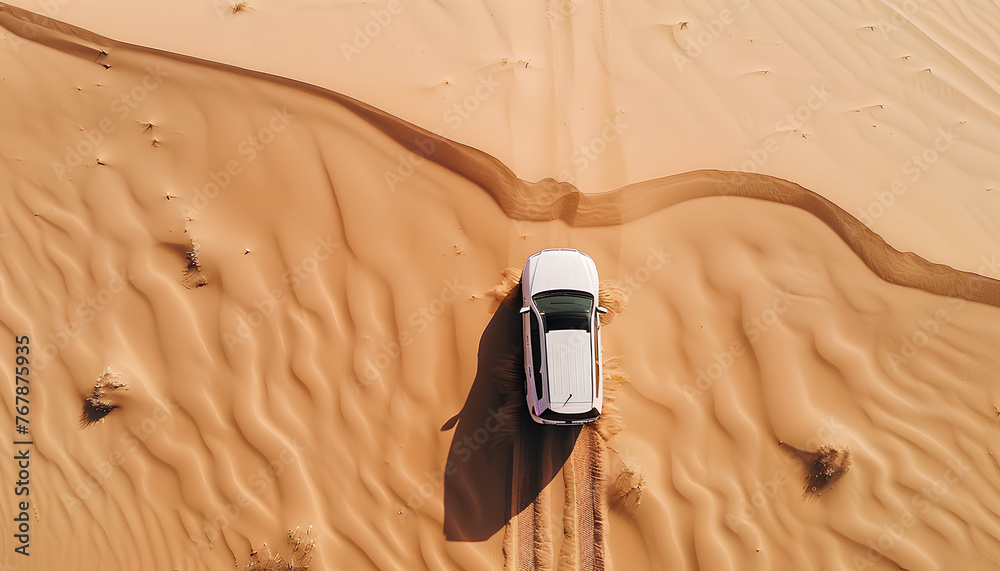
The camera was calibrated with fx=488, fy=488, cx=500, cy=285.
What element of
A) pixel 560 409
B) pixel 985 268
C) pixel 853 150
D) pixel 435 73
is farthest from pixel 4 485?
pixel 985 268

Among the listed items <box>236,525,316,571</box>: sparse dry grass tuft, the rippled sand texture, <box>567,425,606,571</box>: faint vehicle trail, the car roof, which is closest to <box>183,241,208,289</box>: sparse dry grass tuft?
the rippled sand texture

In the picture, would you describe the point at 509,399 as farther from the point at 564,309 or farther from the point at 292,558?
the point at 292,558

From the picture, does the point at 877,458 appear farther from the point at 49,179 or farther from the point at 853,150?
the point at 49,179

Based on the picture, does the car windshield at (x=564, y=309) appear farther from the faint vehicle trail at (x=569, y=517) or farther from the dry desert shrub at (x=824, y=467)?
the dry desert shrub at (x=824, y=467)

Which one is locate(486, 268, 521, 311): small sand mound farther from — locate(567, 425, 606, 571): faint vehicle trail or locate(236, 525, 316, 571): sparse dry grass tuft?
locate(236, 525, 316, 571): sparse dry grass tuft

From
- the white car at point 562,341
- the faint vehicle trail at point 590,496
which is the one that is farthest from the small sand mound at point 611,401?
the white car at point 562,341

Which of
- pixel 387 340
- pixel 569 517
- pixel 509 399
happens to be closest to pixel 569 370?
pixel 509 399
